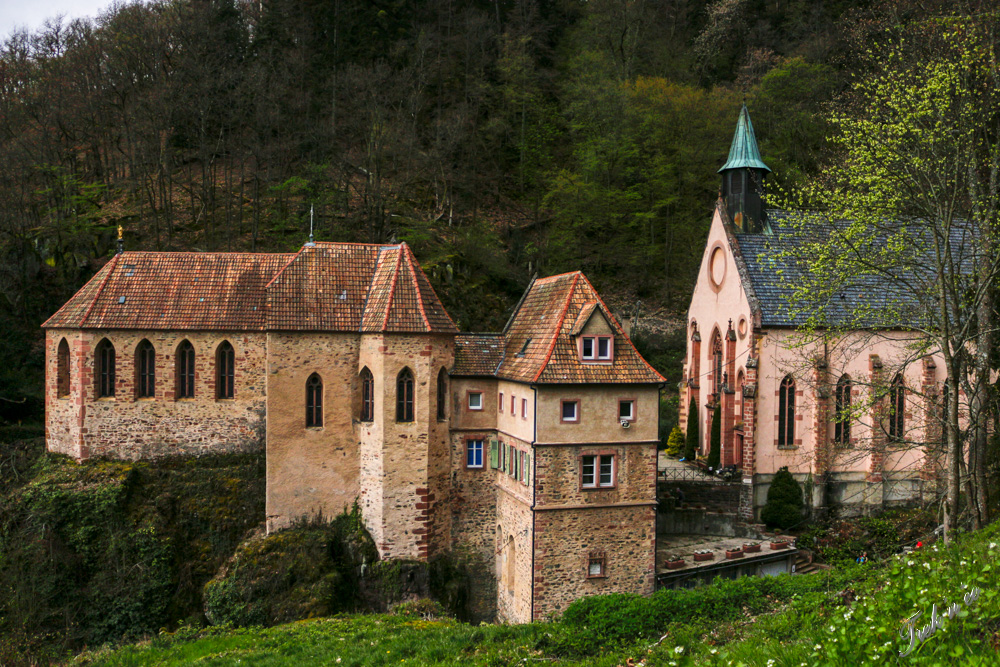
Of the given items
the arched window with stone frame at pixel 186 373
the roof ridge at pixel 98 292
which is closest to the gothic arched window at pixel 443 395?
the arched window with stone frame at pixel 186 373

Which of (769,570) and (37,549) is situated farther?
(769,570)

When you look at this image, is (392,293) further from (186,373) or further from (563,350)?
(186,373)

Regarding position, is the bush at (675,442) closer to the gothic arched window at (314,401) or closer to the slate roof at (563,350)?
the slate roof at (563,350)

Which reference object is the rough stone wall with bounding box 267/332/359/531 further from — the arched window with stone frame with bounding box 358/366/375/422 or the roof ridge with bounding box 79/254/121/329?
the roof ridge with bounding box 79/254/121/329

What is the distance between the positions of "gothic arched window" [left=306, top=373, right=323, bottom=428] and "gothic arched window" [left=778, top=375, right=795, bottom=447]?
18.6m

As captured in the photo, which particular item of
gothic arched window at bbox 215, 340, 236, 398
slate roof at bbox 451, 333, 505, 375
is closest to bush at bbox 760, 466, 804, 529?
slate roof at bbox 451, 333, 505, 375

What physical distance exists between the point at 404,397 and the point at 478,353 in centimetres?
337

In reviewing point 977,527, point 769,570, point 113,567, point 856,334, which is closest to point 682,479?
point 769,570

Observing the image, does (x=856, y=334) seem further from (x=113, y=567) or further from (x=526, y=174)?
(x=113, y=567)

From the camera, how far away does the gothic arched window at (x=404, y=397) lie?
24641 mm

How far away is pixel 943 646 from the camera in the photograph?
5.79 m

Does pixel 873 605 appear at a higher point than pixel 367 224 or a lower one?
lower

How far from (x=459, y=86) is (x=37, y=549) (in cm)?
3686

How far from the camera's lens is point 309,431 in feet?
83.6
